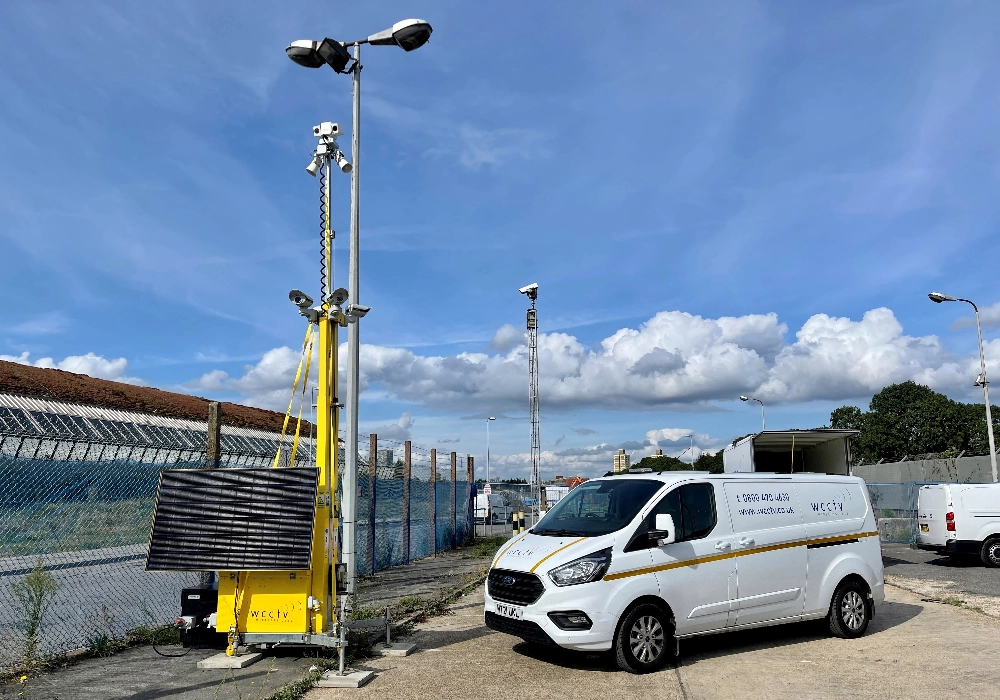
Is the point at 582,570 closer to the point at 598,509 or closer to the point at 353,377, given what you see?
the point at 598,509

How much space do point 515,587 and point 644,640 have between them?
53.3 inches

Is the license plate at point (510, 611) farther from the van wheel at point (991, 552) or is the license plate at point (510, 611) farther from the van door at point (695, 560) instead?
the van wheel at point (991, 552)

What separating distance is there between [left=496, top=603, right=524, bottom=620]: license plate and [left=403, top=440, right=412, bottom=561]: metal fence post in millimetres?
9243

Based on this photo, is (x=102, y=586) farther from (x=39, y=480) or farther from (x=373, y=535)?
(x=373, y=535)

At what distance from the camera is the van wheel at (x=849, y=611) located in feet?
31.2

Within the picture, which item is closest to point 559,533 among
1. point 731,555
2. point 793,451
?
point 731,555

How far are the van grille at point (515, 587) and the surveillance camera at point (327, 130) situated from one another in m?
5.58

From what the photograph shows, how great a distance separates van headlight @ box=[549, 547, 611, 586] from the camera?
7.86 meters

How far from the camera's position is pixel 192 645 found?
879 centimetres

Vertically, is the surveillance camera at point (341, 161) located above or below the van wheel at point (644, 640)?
above

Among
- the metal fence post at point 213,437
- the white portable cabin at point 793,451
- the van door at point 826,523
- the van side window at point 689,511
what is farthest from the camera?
the white portable cabin at point 793,451

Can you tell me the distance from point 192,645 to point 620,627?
455 cm

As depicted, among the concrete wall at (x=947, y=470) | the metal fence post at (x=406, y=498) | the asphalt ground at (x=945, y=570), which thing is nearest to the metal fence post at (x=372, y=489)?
the metal fence post at (x=406, y=498)

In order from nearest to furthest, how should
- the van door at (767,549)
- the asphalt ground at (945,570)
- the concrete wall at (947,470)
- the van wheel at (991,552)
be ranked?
the van door at (767,549) < the asphalt ground at (945,570) < the van wheel at (991,552) < the concrete wall at (947,470)
